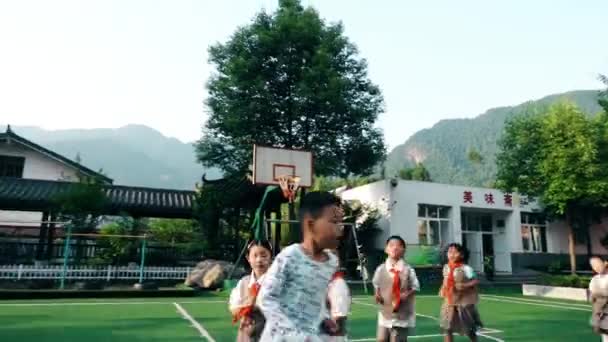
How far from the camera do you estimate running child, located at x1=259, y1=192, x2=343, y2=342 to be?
1973 mm

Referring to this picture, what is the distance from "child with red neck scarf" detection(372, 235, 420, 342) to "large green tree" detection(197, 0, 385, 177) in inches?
551

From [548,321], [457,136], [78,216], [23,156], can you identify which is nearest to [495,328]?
[548,321]

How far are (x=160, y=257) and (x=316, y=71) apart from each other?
10287 millimetres

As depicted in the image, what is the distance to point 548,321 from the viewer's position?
8.98m

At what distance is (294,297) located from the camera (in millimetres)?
2018

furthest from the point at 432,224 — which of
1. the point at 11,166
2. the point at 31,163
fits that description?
the point at 11,166

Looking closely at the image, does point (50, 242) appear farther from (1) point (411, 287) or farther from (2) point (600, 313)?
(2) point (600, 313)

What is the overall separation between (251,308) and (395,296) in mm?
2155

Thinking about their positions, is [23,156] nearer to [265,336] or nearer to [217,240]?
[217,240]

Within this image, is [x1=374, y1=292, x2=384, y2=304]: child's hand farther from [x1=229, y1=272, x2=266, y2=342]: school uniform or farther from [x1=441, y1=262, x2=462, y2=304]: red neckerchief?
[x1=229, y1=272, x2=266, y2=342]: school uniform

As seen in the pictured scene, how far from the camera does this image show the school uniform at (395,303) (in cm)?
444

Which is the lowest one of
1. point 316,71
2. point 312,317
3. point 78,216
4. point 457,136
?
point 312,317

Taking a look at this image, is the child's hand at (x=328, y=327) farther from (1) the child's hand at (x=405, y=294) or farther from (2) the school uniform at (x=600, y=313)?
(2) the school uniform at (x=600, y=313)

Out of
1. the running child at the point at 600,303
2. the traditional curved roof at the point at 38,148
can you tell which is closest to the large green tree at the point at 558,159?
the running child at the point at 600,303
